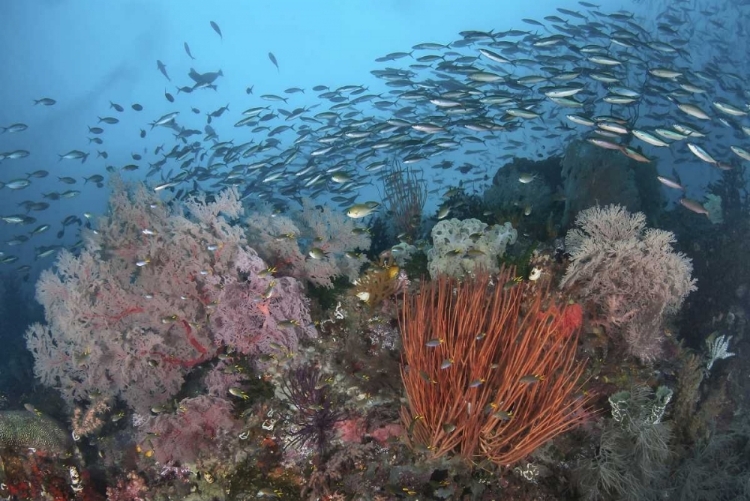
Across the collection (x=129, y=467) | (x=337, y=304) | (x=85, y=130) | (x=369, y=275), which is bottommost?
(x=85, y=130)

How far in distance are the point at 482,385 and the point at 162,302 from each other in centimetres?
432

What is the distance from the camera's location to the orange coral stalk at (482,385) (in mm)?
4078

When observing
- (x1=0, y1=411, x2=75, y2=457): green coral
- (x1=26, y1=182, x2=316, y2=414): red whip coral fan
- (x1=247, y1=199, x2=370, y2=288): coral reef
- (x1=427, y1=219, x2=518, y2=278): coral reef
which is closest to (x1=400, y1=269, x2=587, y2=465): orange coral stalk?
(x1=427, y1=219, x2=518, y2=278): coral reef

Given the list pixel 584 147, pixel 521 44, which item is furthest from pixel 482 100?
pixel 521 44

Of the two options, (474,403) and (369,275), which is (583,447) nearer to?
(474,403)

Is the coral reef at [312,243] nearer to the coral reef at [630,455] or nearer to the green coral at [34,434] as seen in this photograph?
the coral reef at [630,455]

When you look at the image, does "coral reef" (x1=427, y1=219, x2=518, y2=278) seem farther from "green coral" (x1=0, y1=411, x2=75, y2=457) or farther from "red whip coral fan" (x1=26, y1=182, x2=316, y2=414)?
"green coral" (x1=0, y1=411, x2=75, y2=457)

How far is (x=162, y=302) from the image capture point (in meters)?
5.93

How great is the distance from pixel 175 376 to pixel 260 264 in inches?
80.7

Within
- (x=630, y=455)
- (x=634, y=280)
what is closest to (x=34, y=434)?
(x=630, y=455)

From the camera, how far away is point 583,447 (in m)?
5.04

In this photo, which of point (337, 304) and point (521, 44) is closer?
point (337, 304)

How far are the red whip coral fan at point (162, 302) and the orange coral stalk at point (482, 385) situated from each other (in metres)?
2.16

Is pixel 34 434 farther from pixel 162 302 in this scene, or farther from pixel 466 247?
pixel 466 247
